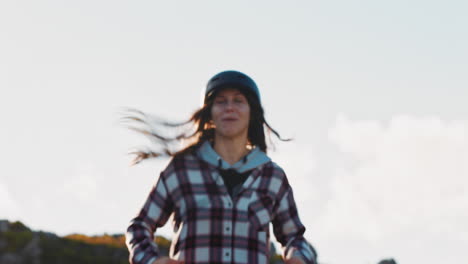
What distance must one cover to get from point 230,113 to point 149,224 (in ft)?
3.33

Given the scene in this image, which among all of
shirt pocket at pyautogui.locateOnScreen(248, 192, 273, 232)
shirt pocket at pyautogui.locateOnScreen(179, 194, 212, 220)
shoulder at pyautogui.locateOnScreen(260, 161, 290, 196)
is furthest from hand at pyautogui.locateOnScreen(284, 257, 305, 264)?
shirt pocket at pyautogui.locateOnScreen(179, 194, 212, 220)

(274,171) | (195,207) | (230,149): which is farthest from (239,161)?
(195,207)

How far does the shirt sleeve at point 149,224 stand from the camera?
4832 mm

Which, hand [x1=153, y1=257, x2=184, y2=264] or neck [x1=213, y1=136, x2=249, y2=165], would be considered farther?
neck [x1=213, y1=136, x2=249, y2=165]

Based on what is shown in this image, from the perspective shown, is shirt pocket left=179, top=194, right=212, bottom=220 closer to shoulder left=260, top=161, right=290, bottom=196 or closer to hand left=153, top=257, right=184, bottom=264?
hand left=153, top=257, right=184, bottom=264

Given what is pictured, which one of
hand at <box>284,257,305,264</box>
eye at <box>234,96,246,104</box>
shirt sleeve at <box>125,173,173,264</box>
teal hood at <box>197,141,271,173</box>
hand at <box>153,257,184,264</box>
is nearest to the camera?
hand at <box>153,257,184,264</box>

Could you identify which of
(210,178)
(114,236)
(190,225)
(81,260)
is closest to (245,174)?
(210,178)

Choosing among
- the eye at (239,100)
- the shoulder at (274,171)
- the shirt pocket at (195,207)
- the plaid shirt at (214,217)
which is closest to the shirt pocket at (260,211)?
the plaid shirt at (214,217)

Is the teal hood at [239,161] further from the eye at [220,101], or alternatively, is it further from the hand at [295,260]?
the hand at [295,260]

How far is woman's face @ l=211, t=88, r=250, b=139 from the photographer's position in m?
5.24

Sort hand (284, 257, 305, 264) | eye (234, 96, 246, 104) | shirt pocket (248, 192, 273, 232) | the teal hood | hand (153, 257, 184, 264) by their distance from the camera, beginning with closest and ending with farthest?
hand (153, 257, 184, 264) → hand (284, 257, 305, 264) → shirt pocket (248, 192, 273, 232) → the teal hood → eye (234, 96, 246, 104)

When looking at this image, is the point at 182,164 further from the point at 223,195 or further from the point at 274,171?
the point at 274,171

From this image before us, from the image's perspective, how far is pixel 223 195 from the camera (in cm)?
504

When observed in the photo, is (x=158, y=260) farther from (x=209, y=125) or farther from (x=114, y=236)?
(x=114, y=236)
